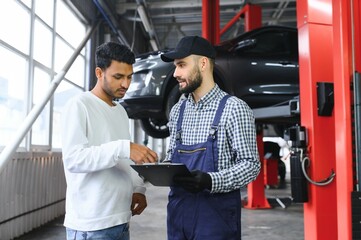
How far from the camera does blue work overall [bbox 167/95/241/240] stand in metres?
1.42

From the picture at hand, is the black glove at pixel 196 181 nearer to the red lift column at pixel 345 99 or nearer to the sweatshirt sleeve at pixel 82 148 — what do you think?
the sweatshirt sleeve at pixel 82 148

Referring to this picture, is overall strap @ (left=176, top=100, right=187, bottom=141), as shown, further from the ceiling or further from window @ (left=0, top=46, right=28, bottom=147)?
the ceiling

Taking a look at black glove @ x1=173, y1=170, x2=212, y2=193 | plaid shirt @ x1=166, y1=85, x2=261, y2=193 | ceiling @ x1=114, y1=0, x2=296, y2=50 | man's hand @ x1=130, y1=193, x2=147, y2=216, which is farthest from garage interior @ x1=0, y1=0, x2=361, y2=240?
ceiling @ x1=114, y1=0, x2=296, y2=50

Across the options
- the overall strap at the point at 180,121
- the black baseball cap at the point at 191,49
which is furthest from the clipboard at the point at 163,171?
the black baseball cap at the point at 191,49

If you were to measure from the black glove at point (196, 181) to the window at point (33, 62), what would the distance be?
3485 millimetres

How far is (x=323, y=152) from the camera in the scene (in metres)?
2.67

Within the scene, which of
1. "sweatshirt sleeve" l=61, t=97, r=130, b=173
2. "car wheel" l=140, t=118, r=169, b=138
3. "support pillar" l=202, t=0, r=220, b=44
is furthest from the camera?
"car wheel" l=140, t=118, r=169, b=138

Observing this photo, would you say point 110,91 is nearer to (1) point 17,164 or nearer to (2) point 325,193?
(2) point 325,193

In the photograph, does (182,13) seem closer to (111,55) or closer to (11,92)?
(11,92)

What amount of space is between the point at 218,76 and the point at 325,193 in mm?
2216

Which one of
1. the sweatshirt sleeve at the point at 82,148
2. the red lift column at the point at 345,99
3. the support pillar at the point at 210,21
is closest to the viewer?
the sweatshirt sleeve at the point at 82,148

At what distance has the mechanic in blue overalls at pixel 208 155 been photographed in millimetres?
1411

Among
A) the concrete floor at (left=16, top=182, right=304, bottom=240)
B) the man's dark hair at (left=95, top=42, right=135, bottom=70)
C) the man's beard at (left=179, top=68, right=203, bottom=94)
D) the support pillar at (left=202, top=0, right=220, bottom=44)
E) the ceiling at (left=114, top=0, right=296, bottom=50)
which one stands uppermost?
the ceiling at (left=114, top=0, right=296, bottom=50)

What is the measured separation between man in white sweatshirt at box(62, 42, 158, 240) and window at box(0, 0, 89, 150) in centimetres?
318
